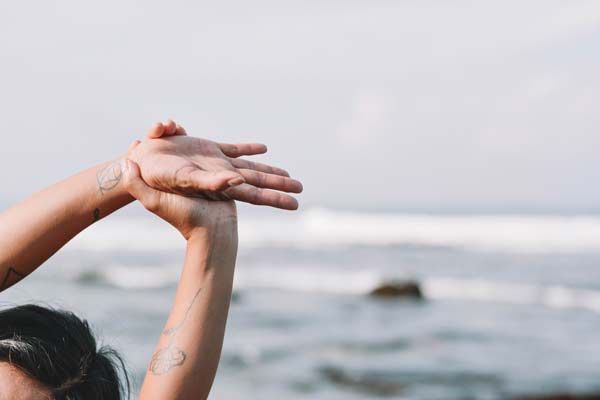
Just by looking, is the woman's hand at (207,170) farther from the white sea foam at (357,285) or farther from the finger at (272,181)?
the white sea foam at (357,285)

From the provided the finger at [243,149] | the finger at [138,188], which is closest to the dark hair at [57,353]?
the finger at [138,188]

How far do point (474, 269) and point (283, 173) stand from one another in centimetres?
2465

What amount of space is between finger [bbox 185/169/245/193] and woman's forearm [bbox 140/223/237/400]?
16 cm

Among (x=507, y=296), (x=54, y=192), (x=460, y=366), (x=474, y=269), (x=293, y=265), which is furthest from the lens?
(x=293, y=265)

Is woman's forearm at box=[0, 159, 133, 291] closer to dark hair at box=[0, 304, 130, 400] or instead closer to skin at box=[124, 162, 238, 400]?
skin at box=[124, 162, 238, 400]

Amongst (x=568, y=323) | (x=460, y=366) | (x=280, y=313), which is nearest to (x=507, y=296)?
(x=568, y=323)

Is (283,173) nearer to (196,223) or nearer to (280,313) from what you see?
(196,223)

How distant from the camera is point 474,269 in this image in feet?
86.7

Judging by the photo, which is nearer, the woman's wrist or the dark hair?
the dark hair

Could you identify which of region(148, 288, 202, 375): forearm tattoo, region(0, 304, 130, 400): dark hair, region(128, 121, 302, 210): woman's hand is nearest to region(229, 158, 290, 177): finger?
region(128, 121, 302, 210): woman's hand

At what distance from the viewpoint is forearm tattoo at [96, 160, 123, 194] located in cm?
269

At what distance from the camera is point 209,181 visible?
94.7 inches

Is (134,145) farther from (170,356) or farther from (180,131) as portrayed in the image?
(170,356)

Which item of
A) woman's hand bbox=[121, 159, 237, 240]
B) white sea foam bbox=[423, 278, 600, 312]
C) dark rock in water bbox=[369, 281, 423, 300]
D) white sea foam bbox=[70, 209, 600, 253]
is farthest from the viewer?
white sea foam bbox=[70, 209, 600, 253]
